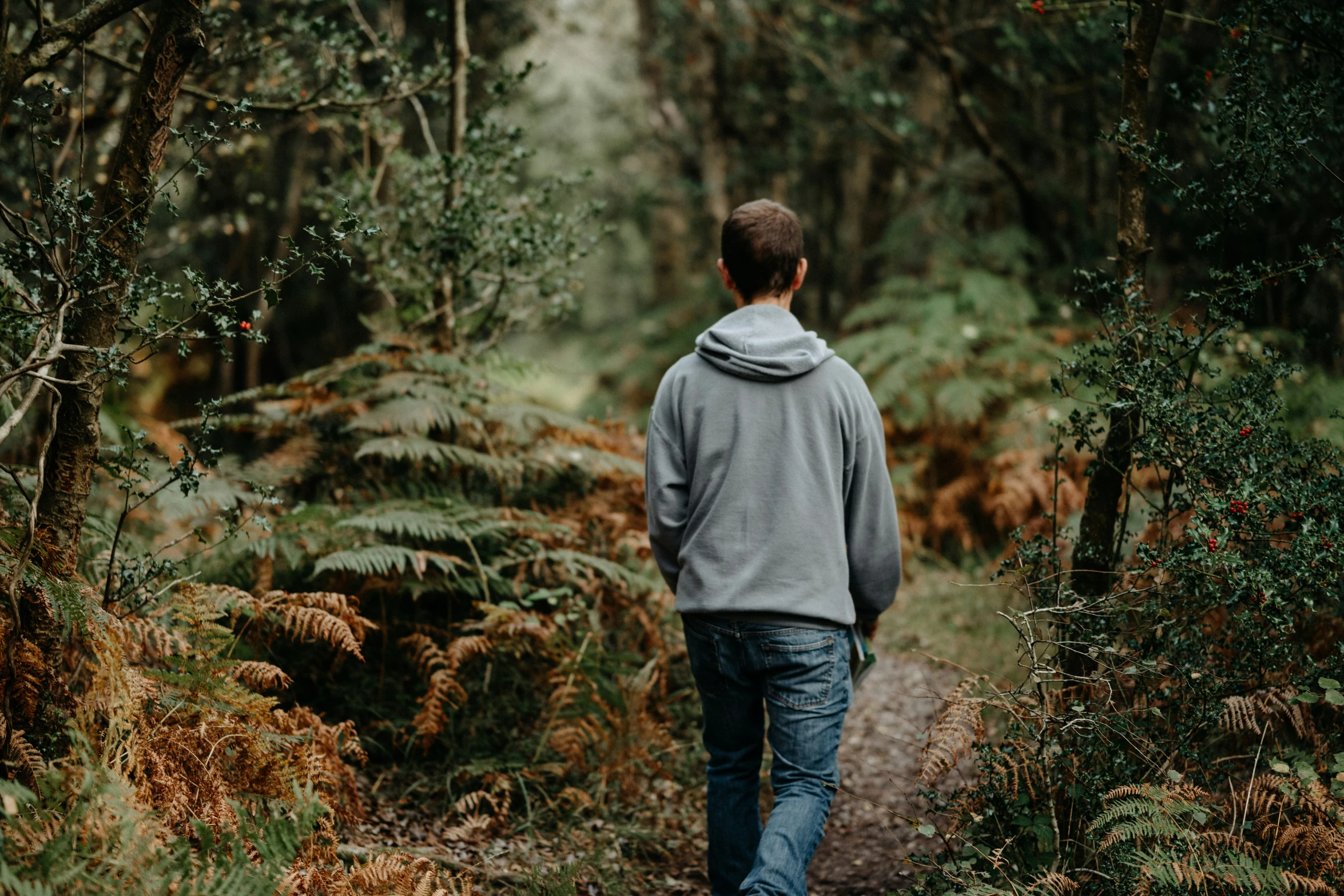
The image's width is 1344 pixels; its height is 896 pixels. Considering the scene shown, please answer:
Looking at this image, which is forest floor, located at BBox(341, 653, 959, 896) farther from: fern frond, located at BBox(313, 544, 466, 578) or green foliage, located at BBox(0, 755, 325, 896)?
fern frond, located at BBox(313, 544, 466, 578)

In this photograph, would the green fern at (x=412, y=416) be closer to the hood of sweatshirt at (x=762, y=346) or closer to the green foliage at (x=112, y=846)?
the hood of sweatshirt at (x=762, y=346)

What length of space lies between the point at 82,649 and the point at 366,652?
54.5 inches

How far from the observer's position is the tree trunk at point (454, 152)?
4.86m

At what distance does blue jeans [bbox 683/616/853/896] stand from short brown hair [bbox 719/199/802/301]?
1.04 metres

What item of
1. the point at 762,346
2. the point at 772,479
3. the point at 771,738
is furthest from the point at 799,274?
the point at 771,738

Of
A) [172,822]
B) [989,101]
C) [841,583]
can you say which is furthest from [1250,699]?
[989,101]

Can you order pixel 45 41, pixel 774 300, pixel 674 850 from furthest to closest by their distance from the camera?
1. pixel 674 850
2. pixel 774 300
3. pixel 45 41

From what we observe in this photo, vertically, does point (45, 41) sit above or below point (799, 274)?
above

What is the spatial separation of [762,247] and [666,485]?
2.54ft

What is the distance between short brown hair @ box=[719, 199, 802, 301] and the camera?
2760 mm

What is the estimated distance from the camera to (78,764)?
250 centimetres

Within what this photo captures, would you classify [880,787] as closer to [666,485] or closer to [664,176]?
[666,485]

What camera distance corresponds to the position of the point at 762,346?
2.70m

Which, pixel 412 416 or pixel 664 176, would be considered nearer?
pixel 412 416
